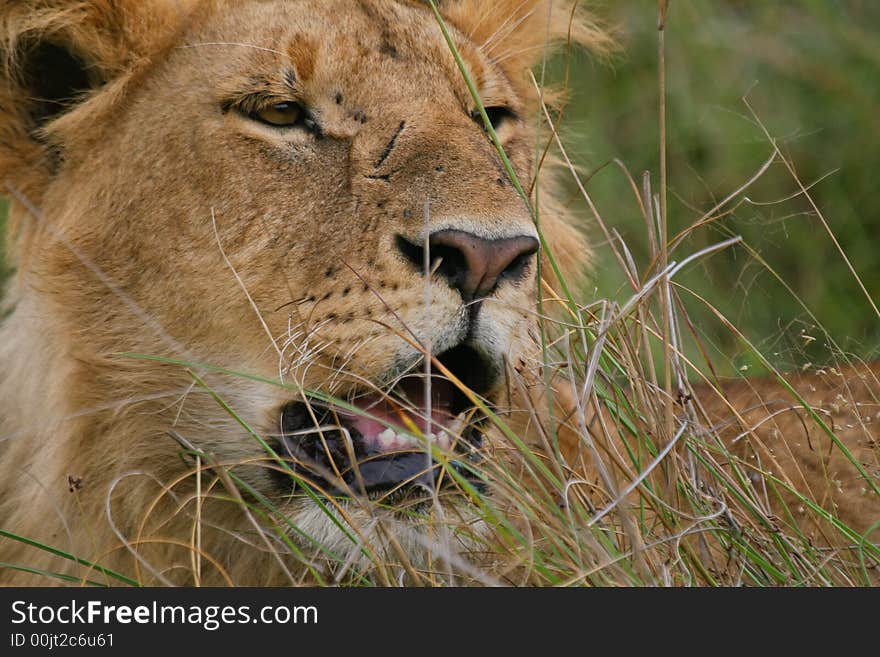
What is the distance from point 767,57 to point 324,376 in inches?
154

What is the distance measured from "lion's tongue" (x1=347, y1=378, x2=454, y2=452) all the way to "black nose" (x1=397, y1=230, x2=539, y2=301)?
0.76ft

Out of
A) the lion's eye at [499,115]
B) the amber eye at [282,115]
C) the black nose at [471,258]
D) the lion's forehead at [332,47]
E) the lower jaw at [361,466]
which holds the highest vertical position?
the lion's forehead at [332,47]

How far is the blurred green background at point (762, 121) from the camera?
5164mm

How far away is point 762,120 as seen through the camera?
206 inches

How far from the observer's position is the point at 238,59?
2.49 meters

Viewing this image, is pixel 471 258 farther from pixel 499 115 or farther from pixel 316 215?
pixel 499 115

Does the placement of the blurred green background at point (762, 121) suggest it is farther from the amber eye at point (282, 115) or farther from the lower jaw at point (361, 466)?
the lower jaw at point (361, 466)

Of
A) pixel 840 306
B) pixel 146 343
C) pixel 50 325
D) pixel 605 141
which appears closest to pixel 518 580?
pixel 146 343

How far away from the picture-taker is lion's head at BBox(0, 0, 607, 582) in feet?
7.16

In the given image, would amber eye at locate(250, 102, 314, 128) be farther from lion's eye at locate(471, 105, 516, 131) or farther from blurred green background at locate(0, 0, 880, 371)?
blurred green background at locate(0, 0, 880, 371)

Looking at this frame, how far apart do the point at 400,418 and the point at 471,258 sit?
0.36m

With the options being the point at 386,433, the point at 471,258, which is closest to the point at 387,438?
the point at 386,433

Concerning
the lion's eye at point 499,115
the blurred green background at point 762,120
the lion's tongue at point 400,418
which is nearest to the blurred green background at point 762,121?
the blurred green background at point 762,120
